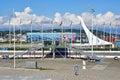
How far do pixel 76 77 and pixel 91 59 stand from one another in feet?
97.0

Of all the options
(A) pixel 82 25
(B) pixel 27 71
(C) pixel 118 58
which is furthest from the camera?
(A) pixel 82 25

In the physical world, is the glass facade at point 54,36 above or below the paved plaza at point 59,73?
above

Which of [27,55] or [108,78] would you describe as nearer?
[108,78]

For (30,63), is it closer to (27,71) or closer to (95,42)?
(27,71)

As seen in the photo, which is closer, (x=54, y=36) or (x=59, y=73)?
(x=59, y=73)

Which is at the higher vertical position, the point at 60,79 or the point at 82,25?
the point at 82,25

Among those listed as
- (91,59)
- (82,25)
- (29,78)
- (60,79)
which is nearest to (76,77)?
(60,79)

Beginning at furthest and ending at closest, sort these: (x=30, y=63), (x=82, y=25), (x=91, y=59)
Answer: (x=82, y=25) → (x=91, y=59) → (x=30, y=63)

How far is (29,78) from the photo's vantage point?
4356cm

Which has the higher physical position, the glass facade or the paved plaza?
the glass facade

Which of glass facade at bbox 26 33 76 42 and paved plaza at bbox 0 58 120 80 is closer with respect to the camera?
paved plaza at bbox 0 58 120 80

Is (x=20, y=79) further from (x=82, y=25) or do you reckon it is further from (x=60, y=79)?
(x=82, y=25)

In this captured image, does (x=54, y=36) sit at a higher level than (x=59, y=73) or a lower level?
higher

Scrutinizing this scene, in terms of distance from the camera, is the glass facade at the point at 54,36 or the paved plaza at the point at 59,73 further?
the glass facade at the point at 54,36
